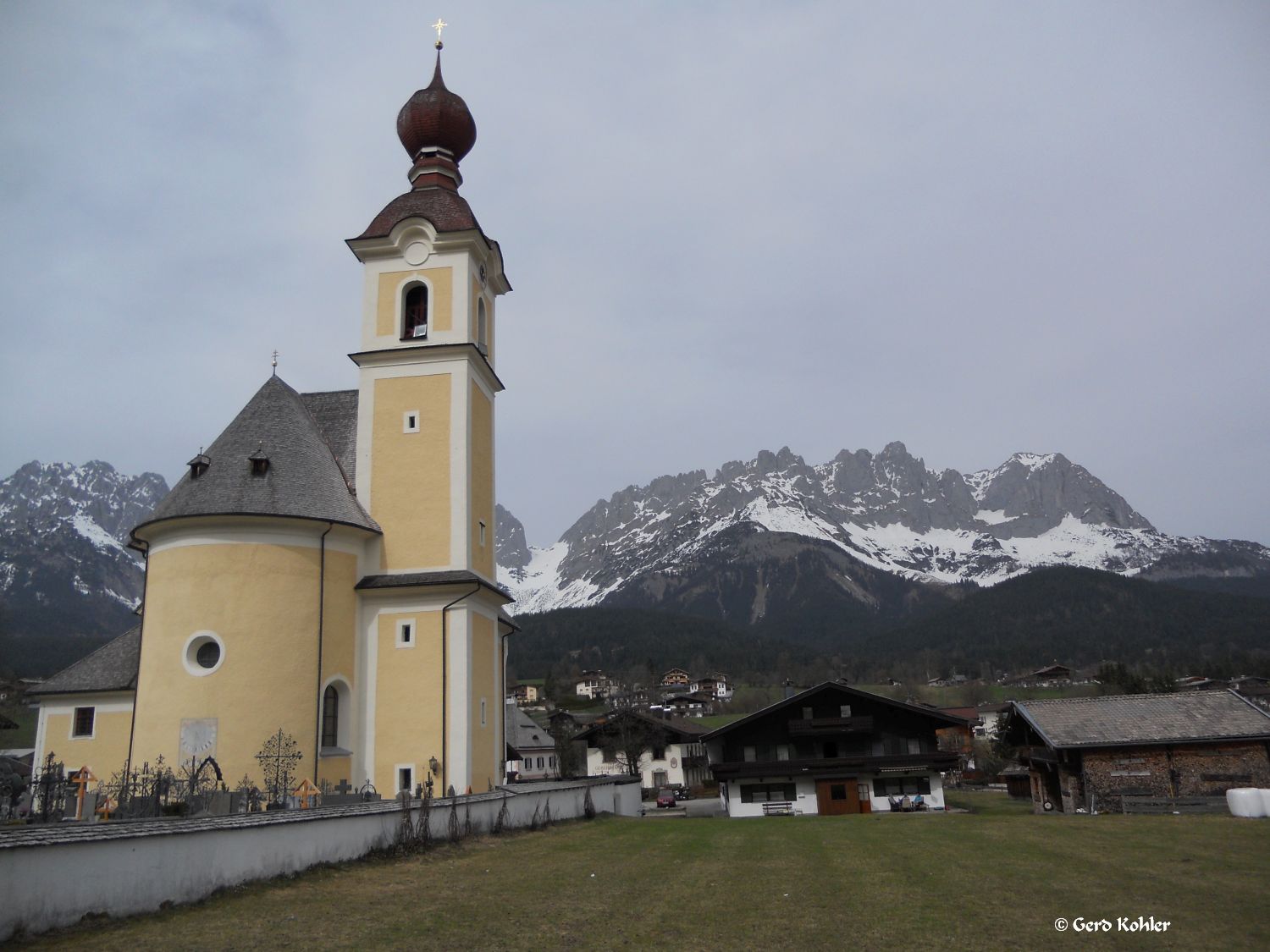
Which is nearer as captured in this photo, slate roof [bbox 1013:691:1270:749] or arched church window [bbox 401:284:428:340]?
arched church window [bbox 401:284:428:340]

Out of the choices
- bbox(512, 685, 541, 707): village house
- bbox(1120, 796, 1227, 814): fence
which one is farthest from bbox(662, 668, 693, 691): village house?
bbox(1120, 796, 1227, 814): fence

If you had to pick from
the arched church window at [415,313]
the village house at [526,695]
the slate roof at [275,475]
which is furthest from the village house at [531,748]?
the village house at [526,695]

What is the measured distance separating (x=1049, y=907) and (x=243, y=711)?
18.3 m

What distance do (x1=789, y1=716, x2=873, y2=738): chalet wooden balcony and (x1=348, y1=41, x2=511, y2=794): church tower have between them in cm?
1645

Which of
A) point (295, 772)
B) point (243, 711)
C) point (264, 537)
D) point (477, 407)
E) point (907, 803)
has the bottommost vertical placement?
point (907, 803)

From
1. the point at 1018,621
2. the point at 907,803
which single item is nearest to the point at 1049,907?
the point at 907,803

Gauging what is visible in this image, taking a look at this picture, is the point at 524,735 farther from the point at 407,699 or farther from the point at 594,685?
the point at 594,685

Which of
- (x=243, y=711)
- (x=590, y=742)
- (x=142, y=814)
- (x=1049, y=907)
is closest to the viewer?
(x=1049, y=907)

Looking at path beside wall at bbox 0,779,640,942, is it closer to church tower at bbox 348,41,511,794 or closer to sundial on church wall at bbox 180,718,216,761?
sundial on church wall at bbox 180,718,216,761

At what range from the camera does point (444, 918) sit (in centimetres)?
1134

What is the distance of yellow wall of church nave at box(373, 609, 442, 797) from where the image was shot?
26.0 meters

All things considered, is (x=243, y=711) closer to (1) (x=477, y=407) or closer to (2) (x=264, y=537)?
(2) (x=264, y=537)

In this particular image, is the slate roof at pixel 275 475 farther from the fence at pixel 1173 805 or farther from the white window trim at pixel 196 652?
the fence at pixel 1173 805

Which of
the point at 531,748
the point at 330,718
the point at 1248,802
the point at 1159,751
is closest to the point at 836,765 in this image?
the point at 1159,751
